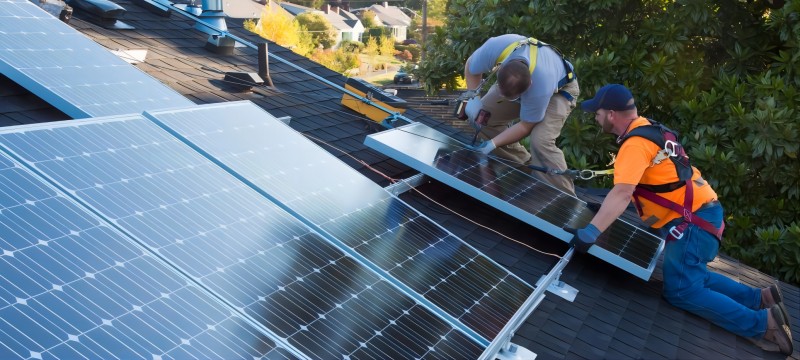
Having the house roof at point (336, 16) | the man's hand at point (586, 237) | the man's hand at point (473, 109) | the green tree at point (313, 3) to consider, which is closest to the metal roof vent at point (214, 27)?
the man's hand at point (473, 109)

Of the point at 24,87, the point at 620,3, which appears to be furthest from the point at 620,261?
the point at 620,3

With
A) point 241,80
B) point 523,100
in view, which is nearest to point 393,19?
point 241,80

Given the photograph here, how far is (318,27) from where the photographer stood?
7006 cm

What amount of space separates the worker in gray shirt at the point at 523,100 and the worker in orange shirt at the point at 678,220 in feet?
2.68

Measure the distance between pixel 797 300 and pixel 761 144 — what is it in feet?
13.0

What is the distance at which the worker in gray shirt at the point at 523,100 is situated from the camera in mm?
7043

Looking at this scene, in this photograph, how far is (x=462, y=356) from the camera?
4.00 m

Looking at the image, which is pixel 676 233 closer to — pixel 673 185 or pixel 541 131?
pixel 673 185

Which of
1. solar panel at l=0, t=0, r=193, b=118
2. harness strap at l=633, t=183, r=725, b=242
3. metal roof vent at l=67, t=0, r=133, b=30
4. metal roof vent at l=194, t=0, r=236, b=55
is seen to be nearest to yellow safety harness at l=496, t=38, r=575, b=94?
harness strap at l=633, t=183, r=725, b=242

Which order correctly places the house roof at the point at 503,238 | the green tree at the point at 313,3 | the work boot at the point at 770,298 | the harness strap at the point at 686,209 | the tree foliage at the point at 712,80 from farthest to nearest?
the green tree at the point at 313,3 < the tree foliage at the point at 712,80 < the harness strap at the point at 686,209 < the work boot at the point at 770,298 < the house roof at the point at 503,238

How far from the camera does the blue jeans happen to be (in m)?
5.88

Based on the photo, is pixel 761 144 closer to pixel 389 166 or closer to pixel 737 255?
pixel 737 255

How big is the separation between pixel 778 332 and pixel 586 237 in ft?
5.25

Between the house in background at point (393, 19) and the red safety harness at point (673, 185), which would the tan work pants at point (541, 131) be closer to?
the red safety harness at point (673, 185)
